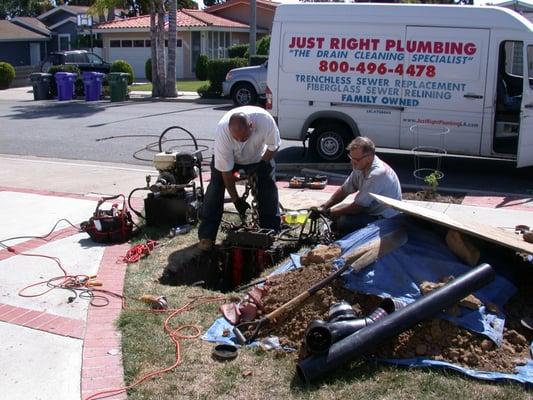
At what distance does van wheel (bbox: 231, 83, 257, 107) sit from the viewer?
2048 centimetres

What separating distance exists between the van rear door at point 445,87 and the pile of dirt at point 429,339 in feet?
19.5

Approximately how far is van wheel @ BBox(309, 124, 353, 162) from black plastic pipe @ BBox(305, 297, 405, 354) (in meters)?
6.69

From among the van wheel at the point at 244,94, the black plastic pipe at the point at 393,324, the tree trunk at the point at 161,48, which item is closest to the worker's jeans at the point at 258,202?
the black plastic pipe at the point at 393,324

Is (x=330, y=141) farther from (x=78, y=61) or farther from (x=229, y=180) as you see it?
(x=78, y=61)

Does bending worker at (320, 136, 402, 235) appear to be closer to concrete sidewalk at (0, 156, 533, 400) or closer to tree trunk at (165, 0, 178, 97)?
concrete sidewalk at (0, 156, 533, 400)

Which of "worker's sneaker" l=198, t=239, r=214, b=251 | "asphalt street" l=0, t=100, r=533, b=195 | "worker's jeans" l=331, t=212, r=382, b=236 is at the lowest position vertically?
"worker's sneaker" l=198, t=239, r=214, b=251

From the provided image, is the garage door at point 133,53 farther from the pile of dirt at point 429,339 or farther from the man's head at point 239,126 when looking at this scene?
the pile of dirt at point 429,339

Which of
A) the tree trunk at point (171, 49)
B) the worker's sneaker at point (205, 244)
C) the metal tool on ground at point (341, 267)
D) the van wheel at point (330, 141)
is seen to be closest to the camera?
the metal tool on ground at point (341, 267)

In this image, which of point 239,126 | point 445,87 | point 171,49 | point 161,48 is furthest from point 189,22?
point 239,126

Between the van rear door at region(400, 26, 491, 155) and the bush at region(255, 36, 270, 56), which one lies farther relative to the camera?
the bush at region(255, 36, 270, 56)

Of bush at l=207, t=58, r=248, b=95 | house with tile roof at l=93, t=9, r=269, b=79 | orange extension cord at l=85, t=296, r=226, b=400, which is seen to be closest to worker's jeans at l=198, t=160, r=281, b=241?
orange extension cord at l=85, t=296, r=226, b=400

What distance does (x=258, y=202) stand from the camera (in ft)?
22.3

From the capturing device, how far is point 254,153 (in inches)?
263

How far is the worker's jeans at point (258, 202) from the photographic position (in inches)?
261
